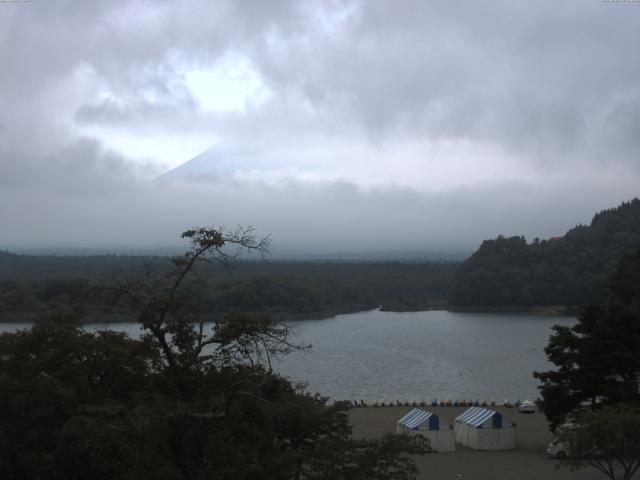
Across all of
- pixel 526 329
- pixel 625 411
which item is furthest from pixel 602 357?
pixel 526 329

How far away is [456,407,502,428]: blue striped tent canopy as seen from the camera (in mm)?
14152

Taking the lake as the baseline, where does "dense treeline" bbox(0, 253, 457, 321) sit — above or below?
above

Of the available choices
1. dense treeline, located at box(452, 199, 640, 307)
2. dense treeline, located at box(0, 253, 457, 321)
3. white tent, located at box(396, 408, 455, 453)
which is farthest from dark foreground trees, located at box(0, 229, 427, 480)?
dense treeline, located at box(452, 199, 640, 307)

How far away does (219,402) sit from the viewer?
491 cm

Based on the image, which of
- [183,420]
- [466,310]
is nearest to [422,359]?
[466,310]

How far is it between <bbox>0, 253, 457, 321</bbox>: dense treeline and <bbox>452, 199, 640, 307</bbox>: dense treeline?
5.45 m

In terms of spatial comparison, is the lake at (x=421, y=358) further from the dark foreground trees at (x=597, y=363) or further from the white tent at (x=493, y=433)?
the dark foreground trees at (x=597, y=363)

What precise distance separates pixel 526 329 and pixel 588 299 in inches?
509

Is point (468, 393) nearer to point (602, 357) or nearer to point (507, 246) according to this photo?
point (602, 357)

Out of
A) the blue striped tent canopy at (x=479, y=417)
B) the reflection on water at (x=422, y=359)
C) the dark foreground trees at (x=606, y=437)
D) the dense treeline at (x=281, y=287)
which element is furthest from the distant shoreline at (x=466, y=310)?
the dark foreground trees at (x=606, y=437)

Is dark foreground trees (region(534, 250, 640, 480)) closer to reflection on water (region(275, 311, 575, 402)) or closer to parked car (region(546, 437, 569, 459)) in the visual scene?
parked car (region(546, 437, 569, 459))

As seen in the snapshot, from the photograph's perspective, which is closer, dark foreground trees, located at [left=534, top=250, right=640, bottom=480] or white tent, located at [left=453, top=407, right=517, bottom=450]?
dark foreground trees, located at [left=534, top=250, right=640, bottom=480]

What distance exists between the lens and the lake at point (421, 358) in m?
24.5

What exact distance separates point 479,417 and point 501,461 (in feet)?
4.68
